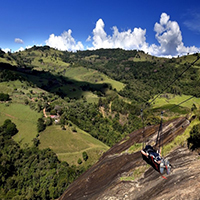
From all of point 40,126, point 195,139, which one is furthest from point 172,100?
point 195,139

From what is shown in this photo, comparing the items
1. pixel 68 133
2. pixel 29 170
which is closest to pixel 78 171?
pixel 29 170

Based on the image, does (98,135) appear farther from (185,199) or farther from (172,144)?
(185,199)

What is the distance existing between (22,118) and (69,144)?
44608mm

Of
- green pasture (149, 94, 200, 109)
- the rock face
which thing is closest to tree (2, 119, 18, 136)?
the rock face

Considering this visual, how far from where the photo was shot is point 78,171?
5953 centimetres

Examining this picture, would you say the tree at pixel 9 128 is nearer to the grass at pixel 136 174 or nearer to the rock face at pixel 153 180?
the rock face at pixel 153 180

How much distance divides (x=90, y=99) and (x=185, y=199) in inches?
6193

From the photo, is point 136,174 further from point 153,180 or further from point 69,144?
point 69,144

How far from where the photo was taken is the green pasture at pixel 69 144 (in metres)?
73.5

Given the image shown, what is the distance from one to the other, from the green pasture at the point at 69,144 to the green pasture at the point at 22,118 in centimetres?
909

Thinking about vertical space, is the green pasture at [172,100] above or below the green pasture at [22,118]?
below

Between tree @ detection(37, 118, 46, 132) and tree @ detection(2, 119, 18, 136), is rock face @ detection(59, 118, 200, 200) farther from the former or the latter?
tree @ detection(2, 119, 18, 136)

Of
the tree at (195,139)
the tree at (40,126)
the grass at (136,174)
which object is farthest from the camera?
the tree at (40,126)

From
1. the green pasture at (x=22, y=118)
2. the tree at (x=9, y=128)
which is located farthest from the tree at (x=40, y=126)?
the tree at (x=9, y=128)
